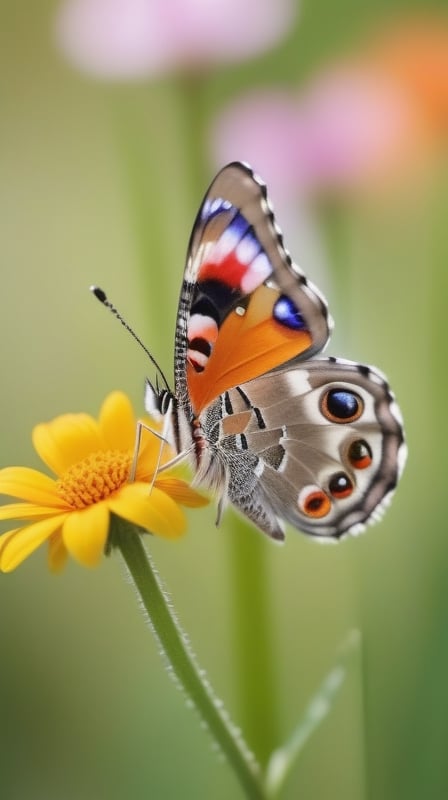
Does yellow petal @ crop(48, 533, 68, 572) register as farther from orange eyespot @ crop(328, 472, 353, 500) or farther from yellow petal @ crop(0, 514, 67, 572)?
orange eyespot @ crop(328, 472, 353, 500)

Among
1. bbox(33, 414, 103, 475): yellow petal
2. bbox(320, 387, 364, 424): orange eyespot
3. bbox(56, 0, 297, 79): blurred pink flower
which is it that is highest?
bbox(56, 0, 297, 79): blurred pink flower

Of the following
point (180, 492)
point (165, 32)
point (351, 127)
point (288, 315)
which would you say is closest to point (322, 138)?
point (351, 127)

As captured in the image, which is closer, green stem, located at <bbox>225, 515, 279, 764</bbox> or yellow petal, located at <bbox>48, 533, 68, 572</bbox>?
yellow petal, located at <bbox>48, 533, 68, 572</bbox>

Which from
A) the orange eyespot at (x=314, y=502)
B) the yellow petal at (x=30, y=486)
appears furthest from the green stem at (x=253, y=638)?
the yellow petal at (x=30, y=486)

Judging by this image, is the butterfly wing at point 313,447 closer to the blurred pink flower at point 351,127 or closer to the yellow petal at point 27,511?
the yellow petal at point 27,511

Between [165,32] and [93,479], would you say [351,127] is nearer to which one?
[165,32]

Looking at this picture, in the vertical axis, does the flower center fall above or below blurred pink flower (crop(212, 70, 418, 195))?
below

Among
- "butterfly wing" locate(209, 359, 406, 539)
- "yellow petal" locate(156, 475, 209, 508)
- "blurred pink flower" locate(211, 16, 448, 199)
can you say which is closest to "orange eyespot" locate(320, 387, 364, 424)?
"butterfly wing" locate(209, 359, 406, 539)
